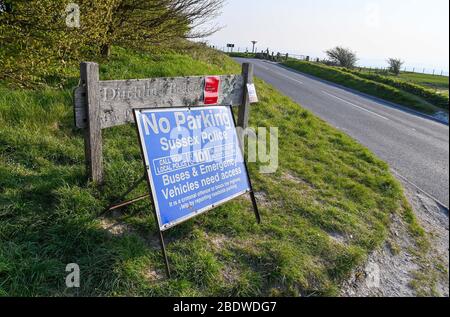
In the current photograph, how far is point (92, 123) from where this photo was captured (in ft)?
10.5

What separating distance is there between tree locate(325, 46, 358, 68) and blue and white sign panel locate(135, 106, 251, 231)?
128 ft

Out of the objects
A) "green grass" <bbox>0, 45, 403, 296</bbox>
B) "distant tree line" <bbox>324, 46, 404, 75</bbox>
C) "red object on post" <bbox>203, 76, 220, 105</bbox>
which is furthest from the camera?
"distant tree line" <bbox>324, 46, 404, 75</bbox>

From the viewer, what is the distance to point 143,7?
709 cm

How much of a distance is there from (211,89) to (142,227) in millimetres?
2098

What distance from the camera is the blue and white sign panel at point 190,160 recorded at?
9.00ft

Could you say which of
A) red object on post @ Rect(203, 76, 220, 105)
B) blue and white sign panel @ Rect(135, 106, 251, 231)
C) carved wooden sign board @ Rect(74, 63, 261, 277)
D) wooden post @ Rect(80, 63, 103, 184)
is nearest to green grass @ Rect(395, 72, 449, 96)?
red object on post @ Rect(203, 76, 220, 105)

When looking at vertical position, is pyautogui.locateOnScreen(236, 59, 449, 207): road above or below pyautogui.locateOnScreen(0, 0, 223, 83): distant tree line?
below

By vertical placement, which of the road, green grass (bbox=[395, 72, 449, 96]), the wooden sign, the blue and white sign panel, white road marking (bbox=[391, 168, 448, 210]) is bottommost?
white road marking (bbox=[391, 168, 448, 210])

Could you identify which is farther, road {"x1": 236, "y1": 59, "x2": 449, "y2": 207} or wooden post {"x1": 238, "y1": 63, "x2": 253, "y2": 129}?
road {"x1": 236, "y1": 59, "x2": 449, "y2": 207}

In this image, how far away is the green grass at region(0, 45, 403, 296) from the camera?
2.49 meters

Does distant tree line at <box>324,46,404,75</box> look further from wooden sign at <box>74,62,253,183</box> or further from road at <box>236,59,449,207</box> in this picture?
wooden sign at <box>74,62,253,183</box>
